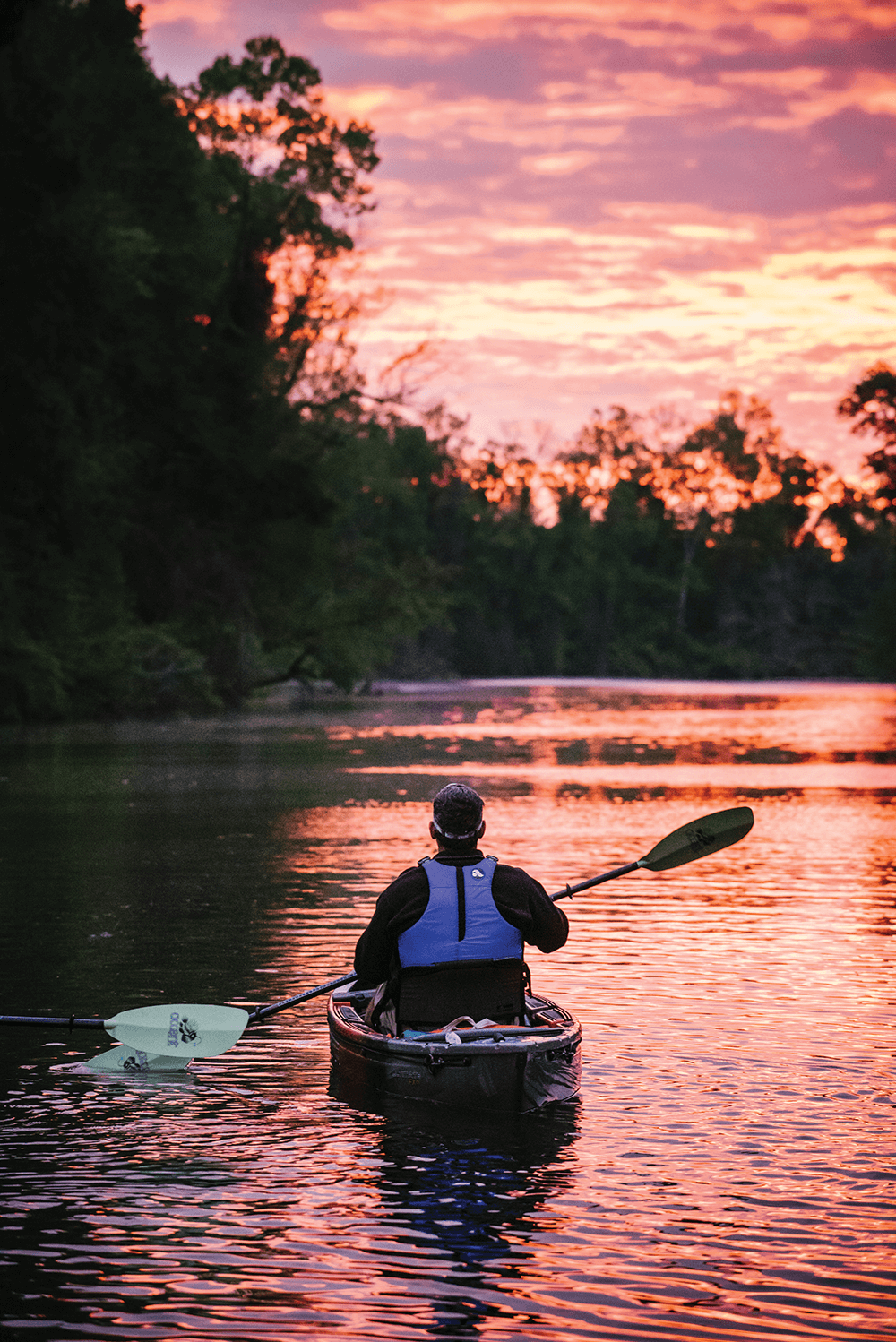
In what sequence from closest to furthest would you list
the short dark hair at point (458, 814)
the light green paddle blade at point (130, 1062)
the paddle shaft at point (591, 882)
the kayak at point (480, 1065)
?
the kayak at point (480, 1065)
the short dark hair at point (458, 814)
the light green paddle blade at point (130, 1062)
the paddle shaft at point (591, 882)

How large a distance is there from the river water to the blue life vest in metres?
0.78

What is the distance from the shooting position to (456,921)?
29.5 feet

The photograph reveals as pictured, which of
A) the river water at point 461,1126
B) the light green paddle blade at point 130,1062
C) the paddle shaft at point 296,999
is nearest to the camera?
the river water at point 461,1126

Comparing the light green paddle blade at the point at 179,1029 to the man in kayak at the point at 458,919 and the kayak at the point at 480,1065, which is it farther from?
the man in kayak at the point at 458,919

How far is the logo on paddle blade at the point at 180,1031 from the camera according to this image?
9.91 m

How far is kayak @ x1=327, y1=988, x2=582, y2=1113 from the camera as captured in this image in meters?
8.73

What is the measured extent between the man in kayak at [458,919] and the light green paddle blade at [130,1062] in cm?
158

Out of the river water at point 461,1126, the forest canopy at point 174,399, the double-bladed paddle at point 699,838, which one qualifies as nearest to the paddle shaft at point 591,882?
the double-bladed paddle at point 699,838

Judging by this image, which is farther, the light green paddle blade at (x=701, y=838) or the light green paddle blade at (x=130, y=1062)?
the light green paddle blade at (x=701, y=838)

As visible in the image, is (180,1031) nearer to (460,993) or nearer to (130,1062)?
(130,1062)

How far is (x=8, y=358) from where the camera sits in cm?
4381

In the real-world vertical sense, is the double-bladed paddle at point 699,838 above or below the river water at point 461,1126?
above

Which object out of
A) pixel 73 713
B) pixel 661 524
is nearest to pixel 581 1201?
pixel 73 713

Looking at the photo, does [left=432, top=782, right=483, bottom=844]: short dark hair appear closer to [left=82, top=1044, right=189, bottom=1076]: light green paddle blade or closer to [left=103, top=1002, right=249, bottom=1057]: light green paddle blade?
[left=103, top=1002, right=249, bottom=1057]: light green paddle blade
